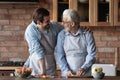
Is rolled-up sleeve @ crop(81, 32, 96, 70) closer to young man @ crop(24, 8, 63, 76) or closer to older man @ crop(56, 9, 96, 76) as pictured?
older man @ crop(56, 9, 96, 76)

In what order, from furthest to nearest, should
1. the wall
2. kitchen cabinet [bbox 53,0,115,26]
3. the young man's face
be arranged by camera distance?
1. the wall
2. kitchen cabinet [bbox 53,0,115,26]
3. the young man's face

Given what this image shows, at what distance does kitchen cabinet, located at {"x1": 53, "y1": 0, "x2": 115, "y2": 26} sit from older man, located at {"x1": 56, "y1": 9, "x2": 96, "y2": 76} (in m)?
1.58

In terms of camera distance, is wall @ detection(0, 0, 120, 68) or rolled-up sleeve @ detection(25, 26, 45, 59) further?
wall @ detection(0, 0, 120, 68)

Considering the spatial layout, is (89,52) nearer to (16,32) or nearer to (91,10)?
(91,10)

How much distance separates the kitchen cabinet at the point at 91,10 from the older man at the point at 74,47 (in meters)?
1.58

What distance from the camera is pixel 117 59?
487 centimetres

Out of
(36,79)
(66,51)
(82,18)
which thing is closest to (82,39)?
(66,51)

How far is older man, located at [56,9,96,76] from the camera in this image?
3118mm

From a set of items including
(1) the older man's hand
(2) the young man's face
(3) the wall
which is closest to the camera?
(1) the older man's hand

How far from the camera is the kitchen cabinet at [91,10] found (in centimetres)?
477

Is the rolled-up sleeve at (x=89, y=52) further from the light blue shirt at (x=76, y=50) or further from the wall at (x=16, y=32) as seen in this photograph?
the wall at (x=16, y=32)

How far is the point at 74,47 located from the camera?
318 centimetres

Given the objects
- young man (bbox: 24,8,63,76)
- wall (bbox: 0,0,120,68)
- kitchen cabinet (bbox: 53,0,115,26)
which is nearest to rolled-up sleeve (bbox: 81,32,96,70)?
young man (bbox: 24,8,63,76)

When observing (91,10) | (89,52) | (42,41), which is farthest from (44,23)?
(91,10)
